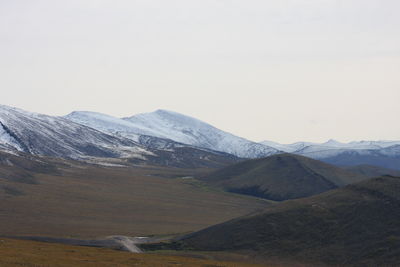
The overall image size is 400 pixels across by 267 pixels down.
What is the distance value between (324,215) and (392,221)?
1166 centimetres

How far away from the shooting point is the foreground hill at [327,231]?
7812 centimetres

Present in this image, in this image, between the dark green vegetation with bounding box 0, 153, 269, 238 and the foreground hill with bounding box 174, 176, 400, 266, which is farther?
the dark green vegetation with bounding box 0, 153, 269, 238

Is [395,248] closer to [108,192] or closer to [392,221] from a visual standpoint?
[392,221]

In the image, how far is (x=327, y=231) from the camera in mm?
86875

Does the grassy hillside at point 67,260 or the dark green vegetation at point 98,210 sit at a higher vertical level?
the grassy hillside at point 67,260

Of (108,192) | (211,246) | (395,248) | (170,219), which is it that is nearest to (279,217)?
(211,246)

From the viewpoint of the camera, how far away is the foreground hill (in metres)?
78.1

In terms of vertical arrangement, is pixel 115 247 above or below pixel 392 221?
below

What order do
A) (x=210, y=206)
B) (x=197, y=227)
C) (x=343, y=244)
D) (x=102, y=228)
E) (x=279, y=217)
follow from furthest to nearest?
1. (x=210, y=206)
2. (x=197, y=227)
3. (x=102, y=228)
4. (x=279, y=217)
5. (x=343, y=244)

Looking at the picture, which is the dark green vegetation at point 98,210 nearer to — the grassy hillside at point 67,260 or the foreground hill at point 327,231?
the foreground hill at point 327,231

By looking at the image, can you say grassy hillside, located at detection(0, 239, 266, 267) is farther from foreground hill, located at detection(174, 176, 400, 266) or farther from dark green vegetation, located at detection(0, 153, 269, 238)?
dark green vegetation, located at detection(0, 153, 269, 238)

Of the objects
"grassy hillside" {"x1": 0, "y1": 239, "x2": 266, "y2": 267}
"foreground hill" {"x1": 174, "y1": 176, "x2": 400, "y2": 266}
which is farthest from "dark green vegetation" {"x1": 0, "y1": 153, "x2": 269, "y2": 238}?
"grassy hillside" {"x1": 0, "y1": 239, "x2": 266, "y2": 267}

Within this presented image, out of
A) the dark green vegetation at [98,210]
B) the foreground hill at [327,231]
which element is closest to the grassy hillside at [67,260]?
the foreground hill at [327,231]

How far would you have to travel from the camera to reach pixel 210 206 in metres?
179
